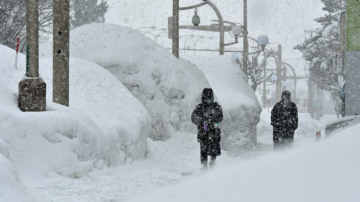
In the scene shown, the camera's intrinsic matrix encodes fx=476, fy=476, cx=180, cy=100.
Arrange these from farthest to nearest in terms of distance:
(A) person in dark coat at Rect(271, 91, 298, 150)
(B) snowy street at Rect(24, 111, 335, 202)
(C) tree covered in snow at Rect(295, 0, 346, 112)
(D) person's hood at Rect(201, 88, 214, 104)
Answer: (C) tree covered in snow at Rect(295, 0, 346, 112), (A) person in dark coat at Rect(271, 91, 298, 150), (D) person's hood at Rect(201, 88, 214, 104), (B) snowy street at Rect(24, 111, 335, 202)

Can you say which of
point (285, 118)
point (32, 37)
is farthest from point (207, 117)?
point (32, 37)

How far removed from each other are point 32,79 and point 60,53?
40.4 inches

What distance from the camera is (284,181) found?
125 cm

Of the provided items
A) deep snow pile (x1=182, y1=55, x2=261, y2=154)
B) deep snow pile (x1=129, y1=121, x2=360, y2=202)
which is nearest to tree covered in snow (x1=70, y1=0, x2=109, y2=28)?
deep snow pile (x1=182, y1=55, x2=261, y2=154)

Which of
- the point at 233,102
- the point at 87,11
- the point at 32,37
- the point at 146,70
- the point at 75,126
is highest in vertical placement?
the point at 87,11

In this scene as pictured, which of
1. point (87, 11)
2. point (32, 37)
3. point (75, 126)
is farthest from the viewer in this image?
point (87, 11)

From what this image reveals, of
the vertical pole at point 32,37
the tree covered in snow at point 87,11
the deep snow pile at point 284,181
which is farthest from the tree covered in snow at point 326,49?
the deep snow pile at point 284,181

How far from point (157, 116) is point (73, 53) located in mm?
2709

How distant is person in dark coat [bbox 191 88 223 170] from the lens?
26.2ft

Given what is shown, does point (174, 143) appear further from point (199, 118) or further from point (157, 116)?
point (199, 118)

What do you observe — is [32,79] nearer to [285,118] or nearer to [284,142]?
[285,118]

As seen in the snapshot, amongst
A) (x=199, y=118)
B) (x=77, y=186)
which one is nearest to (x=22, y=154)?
(x=77, y=186)

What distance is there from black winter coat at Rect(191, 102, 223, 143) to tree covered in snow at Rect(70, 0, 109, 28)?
28882 mm

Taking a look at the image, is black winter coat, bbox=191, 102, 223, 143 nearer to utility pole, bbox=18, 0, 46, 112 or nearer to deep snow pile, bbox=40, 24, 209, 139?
utility pole, bbox=18, 0, 46, 112
